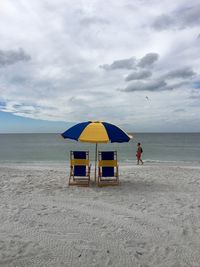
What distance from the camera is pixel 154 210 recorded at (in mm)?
5746

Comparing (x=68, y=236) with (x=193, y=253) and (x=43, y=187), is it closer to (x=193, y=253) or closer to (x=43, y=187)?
(x=193, y=253)

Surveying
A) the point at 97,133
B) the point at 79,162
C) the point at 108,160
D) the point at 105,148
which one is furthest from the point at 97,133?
the point at 105,148

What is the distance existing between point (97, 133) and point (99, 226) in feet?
11.6

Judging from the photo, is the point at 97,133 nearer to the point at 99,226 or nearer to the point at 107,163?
the point at 107,163

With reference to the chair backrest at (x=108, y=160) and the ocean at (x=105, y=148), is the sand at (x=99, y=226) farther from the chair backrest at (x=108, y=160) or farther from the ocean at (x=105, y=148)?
the ocean at (x=105, y=148)

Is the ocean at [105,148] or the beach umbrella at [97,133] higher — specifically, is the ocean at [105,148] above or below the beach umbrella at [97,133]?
below

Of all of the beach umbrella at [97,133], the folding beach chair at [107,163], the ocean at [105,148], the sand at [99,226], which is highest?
the beach umbrella at [97,133]

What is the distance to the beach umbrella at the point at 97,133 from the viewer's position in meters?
7.76

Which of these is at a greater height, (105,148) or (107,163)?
(107,163)

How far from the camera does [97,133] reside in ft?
25.9

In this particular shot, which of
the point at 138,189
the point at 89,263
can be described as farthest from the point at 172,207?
the point at 89,263

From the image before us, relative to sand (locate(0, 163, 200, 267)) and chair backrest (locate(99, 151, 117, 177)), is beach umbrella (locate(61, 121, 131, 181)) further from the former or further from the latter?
sand (locate(0, 163, 200, 267))

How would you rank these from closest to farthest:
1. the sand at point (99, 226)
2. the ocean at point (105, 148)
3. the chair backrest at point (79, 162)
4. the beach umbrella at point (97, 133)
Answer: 1. the sand at point (99, 226)
2. the beach umbrella at point (97, 133)
3. the chair backrest at point (79, 162)
4. the ocean at point (105, 148)

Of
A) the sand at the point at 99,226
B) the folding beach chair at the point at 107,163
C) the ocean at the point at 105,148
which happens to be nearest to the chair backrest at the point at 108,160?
the folding beach chair at the point at 107,163
